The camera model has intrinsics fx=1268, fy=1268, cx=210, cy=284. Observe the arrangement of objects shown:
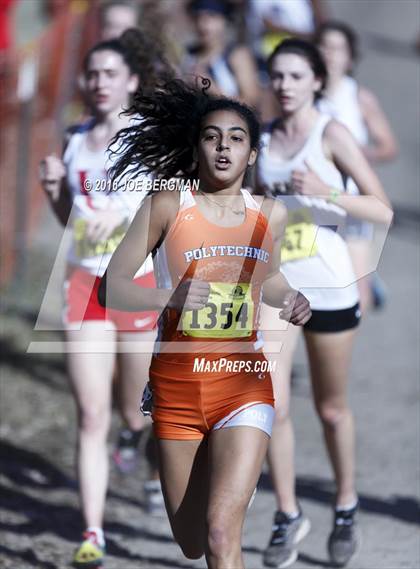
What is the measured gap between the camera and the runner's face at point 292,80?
5.47 metres

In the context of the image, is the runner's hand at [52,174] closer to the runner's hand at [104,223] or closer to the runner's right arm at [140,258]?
the runner's hand at [104,223]

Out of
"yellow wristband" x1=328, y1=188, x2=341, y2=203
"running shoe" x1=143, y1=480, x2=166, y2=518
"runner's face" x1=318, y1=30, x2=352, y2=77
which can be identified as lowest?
"running shoe" x1=143, y1=480, x2=166, y2=518

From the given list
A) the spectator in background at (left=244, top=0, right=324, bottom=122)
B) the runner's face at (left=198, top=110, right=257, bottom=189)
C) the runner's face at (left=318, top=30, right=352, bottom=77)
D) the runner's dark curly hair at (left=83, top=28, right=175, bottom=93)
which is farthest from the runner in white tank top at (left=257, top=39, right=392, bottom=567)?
the spectator in background at (left=244, top=0, right=324, bottom=122)

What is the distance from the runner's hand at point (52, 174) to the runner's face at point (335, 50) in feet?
10.2

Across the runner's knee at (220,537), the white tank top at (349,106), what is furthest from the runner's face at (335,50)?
the runner's knee at (220,537)

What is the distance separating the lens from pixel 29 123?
9883mm

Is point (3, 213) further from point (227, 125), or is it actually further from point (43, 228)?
point (227, 125)

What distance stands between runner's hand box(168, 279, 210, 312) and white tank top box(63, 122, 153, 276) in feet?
4.44

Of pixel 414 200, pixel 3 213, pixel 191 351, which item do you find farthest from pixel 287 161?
pixel 414 200

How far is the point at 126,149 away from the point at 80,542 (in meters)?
2.10

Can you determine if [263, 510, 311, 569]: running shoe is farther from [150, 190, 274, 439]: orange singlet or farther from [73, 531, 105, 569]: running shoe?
[150, 190, 274, 439]: orange singlet

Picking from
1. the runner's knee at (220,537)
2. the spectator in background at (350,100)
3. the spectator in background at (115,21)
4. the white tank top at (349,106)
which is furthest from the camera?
the white tank top at (349,106)

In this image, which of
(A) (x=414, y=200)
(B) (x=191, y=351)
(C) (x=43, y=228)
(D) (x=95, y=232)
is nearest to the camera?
(B) (x=191, y=351)

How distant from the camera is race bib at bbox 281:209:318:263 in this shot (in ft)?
16.9
